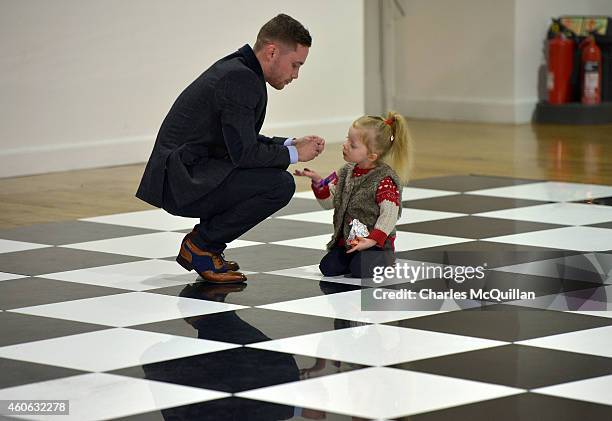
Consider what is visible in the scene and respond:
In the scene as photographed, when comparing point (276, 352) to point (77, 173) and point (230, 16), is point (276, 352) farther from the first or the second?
point (230, 16)

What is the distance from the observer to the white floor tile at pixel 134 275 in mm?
3111

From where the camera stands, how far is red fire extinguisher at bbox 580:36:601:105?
7.70m

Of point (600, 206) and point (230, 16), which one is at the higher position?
point (230, 16)

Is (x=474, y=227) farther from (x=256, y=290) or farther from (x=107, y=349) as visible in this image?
(x=107, y=349)

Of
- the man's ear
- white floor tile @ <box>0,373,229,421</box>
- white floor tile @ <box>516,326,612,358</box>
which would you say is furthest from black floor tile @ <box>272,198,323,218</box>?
white floor tile @ <box>0,373,229,421</box>

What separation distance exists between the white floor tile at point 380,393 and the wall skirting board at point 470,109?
19.0 feet

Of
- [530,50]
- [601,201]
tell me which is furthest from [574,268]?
[530,50]

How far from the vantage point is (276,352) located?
2.41 meters

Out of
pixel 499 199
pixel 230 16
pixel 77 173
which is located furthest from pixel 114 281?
pixel 230 16

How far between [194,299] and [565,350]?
0.94 m

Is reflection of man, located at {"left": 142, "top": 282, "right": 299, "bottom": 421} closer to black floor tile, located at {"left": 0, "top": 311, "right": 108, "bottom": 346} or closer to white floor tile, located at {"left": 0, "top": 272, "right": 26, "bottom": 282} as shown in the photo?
black floor tile, located at {"left": 0, "top": 311, "right": 108, "bottom": 346}

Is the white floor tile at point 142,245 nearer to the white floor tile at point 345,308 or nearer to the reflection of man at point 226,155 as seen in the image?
the reflection of man at point 226,155

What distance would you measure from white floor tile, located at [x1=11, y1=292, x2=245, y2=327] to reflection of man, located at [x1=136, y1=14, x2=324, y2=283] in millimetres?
224

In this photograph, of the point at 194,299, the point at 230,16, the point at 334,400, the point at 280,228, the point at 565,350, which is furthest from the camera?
the point at 230,16
